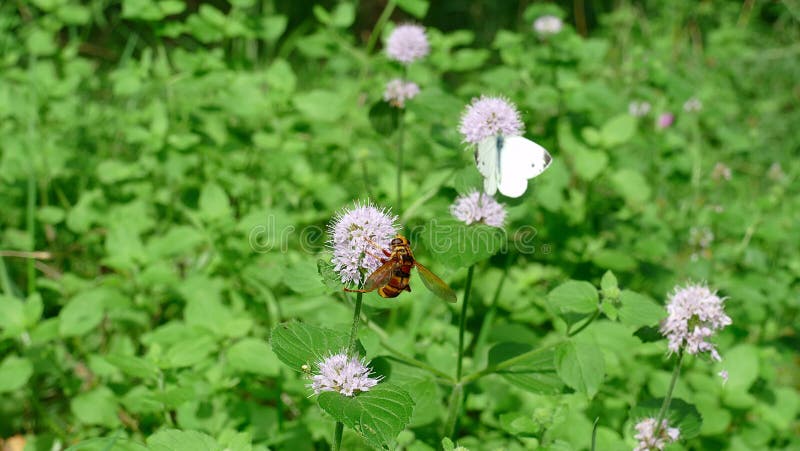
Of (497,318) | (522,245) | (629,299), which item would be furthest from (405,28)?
(629,299)

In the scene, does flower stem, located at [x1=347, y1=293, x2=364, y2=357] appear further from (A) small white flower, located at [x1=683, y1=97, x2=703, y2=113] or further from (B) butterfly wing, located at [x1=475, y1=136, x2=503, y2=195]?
(A) small white flower, located at [x1=683, y1=97, x2=703, y2=113]

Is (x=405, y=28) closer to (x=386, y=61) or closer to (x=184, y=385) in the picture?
(x=386, y=61)

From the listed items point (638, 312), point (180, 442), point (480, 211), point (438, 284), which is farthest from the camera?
point (480, 211)

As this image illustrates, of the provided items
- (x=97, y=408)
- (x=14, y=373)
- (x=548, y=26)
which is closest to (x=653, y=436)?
(x=97, y=408)

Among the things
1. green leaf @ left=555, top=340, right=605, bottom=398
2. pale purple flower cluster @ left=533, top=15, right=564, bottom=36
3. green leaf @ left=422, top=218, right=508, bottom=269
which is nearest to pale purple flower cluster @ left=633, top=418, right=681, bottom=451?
green leaf @ left=555, top=340, right=605, bottom=398

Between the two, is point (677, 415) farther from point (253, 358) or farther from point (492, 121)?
point (253, 358)
